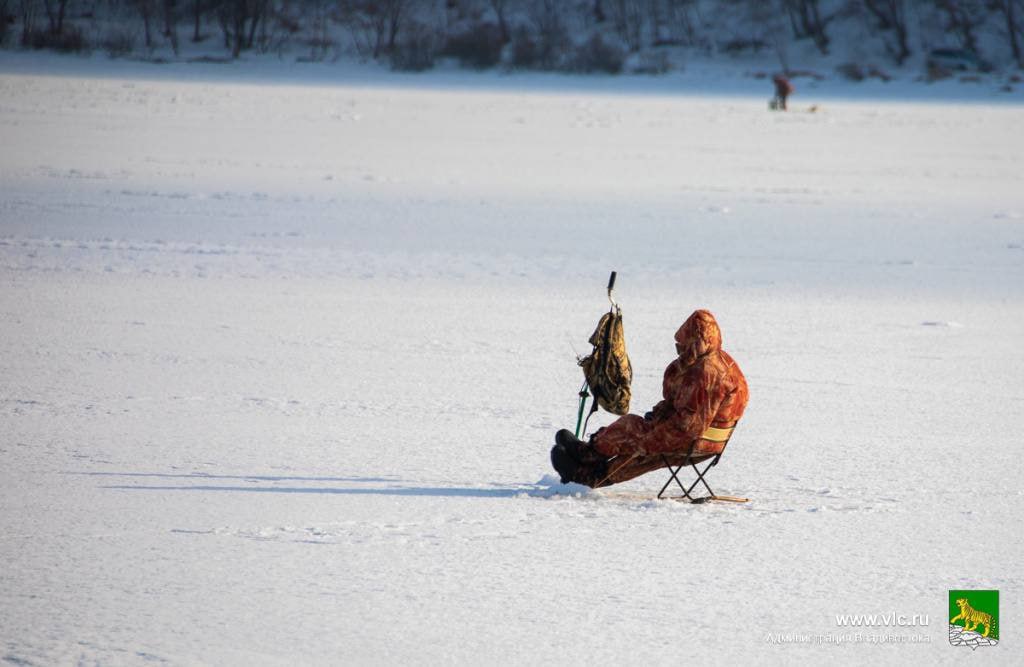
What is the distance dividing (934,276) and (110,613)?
28.1ft

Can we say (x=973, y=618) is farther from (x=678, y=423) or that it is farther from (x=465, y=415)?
(x=465, y=415)

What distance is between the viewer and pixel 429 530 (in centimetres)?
492

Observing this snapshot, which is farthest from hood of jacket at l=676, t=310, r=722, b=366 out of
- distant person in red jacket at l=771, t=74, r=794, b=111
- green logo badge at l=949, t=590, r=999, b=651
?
distant person in red jacket at l=771, t=74, r=794, b=111

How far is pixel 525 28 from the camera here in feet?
168

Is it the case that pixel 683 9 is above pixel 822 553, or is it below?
above

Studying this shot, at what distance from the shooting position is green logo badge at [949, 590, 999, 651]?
4.10 meters

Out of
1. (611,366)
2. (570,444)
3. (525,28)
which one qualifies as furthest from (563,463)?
(525,28)

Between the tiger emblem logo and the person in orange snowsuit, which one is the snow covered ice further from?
the person in orange snowsuit

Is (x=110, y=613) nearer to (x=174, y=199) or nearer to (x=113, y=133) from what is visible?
(x=174, y=199)

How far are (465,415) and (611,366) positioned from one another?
164cm

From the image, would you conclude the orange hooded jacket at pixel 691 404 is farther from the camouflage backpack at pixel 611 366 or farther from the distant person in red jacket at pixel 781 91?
the distant person in red jacket at pixel 781 91

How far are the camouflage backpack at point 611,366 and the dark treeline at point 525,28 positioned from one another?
3968 centimetres

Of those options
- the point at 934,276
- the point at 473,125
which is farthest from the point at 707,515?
the point at 473,125

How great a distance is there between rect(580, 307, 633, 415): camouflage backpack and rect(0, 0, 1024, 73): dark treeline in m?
39.7
